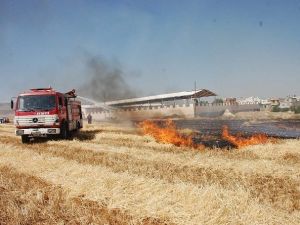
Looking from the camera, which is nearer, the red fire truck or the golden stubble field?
the golden stubble field

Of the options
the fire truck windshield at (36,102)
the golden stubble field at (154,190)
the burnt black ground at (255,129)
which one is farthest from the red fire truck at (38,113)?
the burnt black ground at (255,129)

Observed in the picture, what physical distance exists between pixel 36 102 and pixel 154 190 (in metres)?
15.2

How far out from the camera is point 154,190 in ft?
26.2

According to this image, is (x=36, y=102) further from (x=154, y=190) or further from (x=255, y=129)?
(x=255, y=129)

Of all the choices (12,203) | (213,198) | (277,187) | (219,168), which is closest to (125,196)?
(213,198)

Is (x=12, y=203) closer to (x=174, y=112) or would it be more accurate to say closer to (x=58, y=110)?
(x=58, y=110)

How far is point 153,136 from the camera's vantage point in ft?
75.2

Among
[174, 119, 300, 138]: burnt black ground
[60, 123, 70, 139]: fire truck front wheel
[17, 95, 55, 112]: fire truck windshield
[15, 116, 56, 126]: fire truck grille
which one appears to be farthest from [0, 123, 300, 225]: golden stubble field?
[174, 119, 300, 138]: burnt black ground

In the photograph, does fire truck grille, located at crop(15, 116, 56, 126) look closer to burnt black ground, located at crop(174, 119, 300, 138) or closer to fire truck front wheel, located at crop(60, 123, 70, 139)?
fire truck front wheel, located at crop(60, 123, 70, 139)

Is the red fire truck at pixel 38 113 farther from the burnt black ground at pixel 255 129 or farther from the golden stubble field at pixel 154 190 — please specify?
the burnt black ground at pixel 255 129

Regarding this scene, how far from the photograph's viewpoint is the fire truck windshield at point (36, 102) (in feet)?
70.5

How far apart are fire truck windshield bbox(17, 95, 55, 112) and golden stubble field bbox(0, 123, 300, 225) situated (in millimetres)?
7440

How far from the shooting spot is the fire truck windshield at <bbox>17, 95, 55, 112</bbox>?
Result: 70.5 feet

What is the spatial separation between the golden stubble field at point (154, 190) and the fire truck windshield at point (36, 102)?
24.4ft
